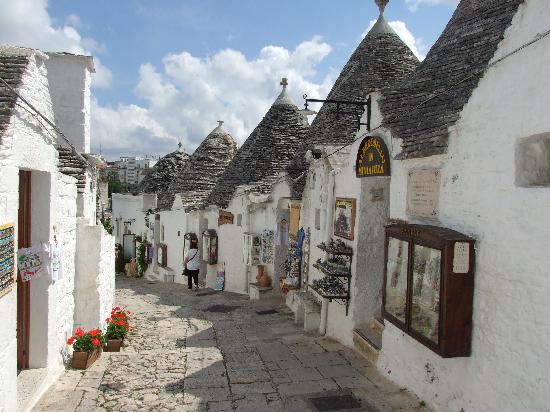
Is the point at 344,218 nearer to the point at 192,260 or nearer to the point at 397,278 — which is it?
the point at 397,278

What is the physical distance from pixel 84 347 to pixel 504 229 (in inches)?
212

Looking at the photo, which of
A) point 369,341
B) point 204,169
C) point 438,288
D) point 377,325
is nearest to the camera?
point 438,288

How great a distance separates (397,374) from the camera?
5926mm

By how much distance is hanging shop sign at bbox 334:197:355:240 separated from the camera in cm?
762

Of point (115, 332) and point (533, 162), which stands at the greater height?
point (533, 162)

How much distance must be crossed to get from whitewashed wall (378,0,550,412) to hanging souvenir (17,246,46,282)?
445 centimetres

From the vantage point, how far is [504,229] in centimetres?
414

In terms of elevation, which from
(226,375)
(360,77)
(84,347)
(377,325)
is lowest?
(226,375)

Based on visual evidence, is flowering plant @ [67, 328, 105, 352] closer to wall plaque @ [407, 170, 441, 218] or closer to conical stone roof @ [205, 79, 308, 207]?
wall plaque @ [407, 170, 441, 218]

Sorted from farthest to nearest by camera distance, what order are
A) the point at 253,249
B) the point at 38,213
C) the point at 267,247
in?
the point at 253,249 → the point at 267,247 → the point at 38,213

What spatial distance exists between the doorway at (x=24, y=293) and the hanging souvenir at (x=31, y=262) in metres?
0.18

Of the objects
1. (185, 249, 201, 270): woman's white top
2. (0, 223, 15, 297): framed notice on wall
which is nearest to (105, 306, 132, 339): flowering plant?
(0, 223, 15, 297): framed notice on wall

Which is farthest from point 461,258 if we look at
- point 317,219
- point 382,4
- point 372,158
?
point 382,4

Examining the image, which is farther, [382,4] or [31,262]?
[382,4]
